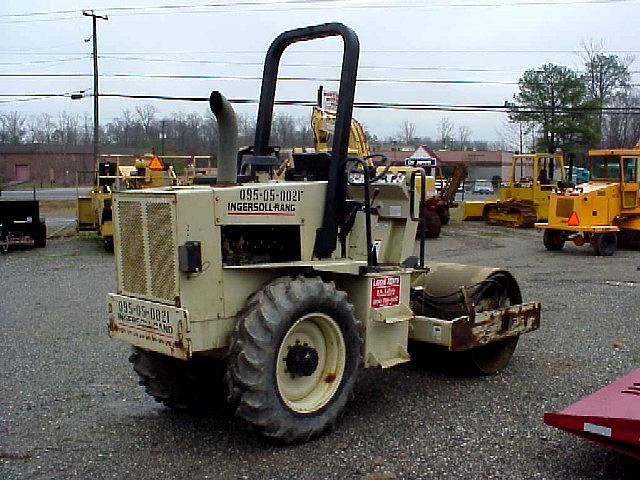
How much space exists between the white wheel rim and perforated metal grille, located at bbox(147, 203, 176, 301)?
2.96 ft

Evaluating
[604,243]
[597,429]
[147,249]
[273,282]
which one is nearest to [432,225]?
[604,243]

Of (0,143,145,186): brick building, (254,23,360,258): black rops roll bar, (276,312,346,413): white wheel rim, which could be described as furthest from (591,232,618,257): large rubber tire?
(0,143,145,186): brick building

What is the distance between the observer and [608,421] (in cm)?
485

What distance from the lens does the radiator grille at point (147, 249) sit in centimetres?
529

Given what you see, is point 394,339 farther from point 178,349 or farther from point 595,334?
point 595,334

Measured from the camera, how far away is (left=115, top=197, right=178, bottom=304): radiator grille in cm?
529

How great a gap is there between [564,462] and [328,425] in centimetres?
162

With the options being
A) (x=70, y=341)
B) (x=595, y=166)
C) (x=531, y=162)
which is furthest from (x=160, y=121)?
(x=70, y=341)

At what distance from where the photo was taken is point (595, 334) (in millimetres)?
9320

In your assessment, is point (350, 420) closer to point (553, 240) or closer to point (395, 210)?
point (395, 210)

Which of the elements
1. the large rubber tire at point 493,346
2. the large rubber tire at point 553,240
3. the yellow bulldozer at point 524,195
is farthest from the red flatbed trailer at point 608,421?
the yellow bulldozer at point 524,195

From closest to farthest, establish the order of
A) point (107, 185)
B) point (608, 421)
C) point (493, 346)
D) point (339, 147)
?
point (608, 421), point (339, 147), point (493, 346), point (107, 185)

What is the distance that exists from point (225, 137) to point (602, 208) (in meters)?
15.0

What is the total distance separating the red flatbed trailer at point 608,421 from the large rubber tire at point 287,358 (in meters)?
1.52
